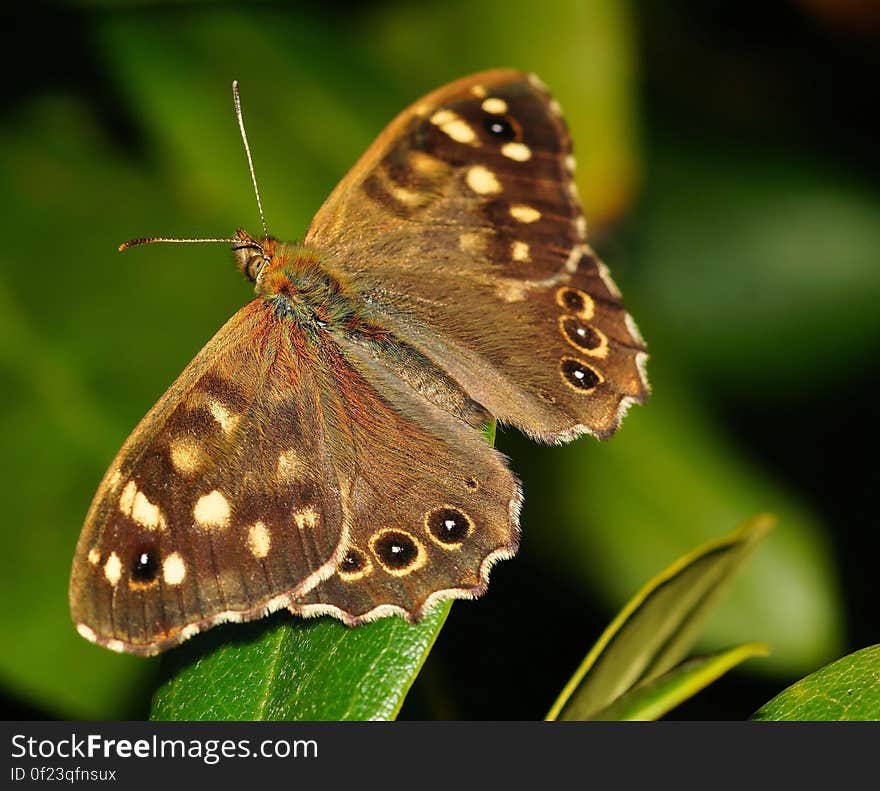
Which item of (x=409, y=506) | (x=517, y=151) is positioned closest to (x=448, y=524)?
(x=409, y=506)

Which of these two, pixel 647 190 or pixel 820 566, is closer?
pixel 820 566

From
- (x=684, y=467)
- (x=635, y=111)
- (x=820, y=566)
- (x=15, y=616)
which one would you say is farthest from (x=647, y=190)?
(x=15, y=616)

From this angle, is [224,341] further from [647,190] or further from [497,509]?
[647,190]

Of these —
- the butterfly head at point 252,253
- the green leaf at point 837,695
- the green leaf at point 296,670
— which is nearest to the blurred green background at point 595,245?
the butterfly head at point 252,253

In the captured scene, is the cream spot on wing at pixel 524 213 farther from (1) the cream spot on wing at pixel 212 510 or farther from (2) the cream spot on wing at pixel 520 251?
(1) the cream spot on wing at pixel 212 510

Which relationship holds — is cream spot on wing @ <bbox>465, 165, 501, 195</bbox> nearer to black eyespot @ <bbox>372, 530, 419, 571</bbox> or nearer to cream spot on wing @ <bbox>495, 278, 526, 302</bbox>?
cream spot on wing @ <bbox>495, 278, 526, 302</bbox>

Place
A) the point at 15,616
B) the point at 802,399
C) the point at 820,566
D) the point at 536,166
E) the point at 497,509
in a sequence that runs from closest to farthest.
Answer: the point at 497,509, the point at 15,616, the point at 536,166, the point at 820,566, the point at 802,399

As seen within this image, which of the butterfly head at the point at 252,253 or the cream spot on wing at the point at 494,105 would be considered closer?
the butterfly head at the point at 252,253

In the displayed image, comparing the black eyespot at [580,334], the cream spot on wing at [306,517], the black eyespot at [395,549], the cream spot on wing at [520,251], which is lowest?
the black eyespot at [395,549]
